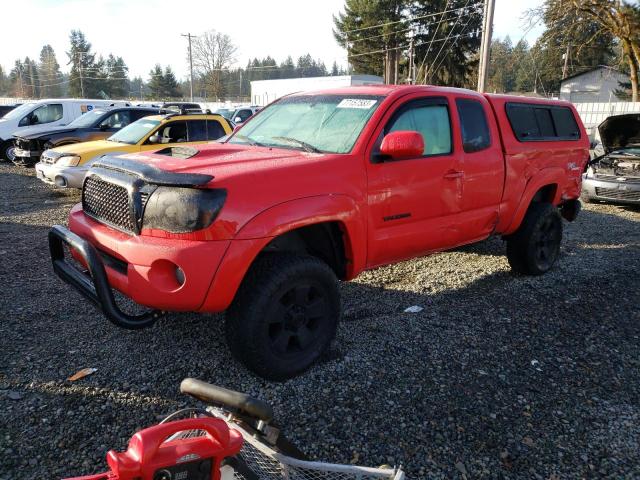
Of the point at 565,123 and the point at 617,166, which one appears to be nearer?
the point at 565,123

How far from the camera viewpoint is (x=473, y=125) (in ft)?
14.4

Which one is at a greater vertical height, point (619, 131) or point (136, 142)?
point (619, 131)

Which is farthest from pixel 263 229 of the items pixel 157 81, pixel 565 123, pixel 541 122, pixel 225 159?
pixel 157 81

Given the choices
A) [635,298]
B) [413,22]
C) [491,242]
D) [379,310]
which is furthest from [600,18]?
[379,310]

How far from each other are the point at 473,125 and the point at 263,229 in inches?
98.0

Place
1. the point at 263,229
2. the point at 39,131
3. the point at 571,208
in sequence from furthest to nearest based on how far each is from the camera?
the point at 39,131
the point at 571,208
the point at 263,229

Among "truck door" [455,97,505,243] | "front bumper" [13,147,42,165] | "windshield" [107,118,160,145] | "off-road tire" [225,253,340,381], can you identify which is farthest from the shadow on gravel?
"front bumper" [13,147,42,165]

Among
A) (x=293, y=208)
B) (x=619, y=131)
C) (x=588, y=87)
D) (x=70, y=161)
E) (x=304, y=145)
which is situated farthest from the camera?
(x=588, y=87)

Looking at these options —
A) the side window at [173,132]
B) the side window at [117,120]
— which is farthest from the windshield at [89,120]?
the side window at [173,132]

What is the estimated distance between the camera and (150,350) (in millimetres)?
3570

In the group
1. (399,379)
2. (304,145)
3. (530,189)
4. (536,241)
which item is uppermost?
(304,145)

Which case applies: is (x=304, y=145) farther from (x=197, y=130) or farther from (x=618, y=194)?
(x=618, y=194)

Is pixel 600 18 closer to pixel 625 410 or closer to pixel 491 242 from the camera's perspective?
pixel 491 242

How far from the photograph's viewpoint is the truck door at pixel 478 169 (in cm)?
423
